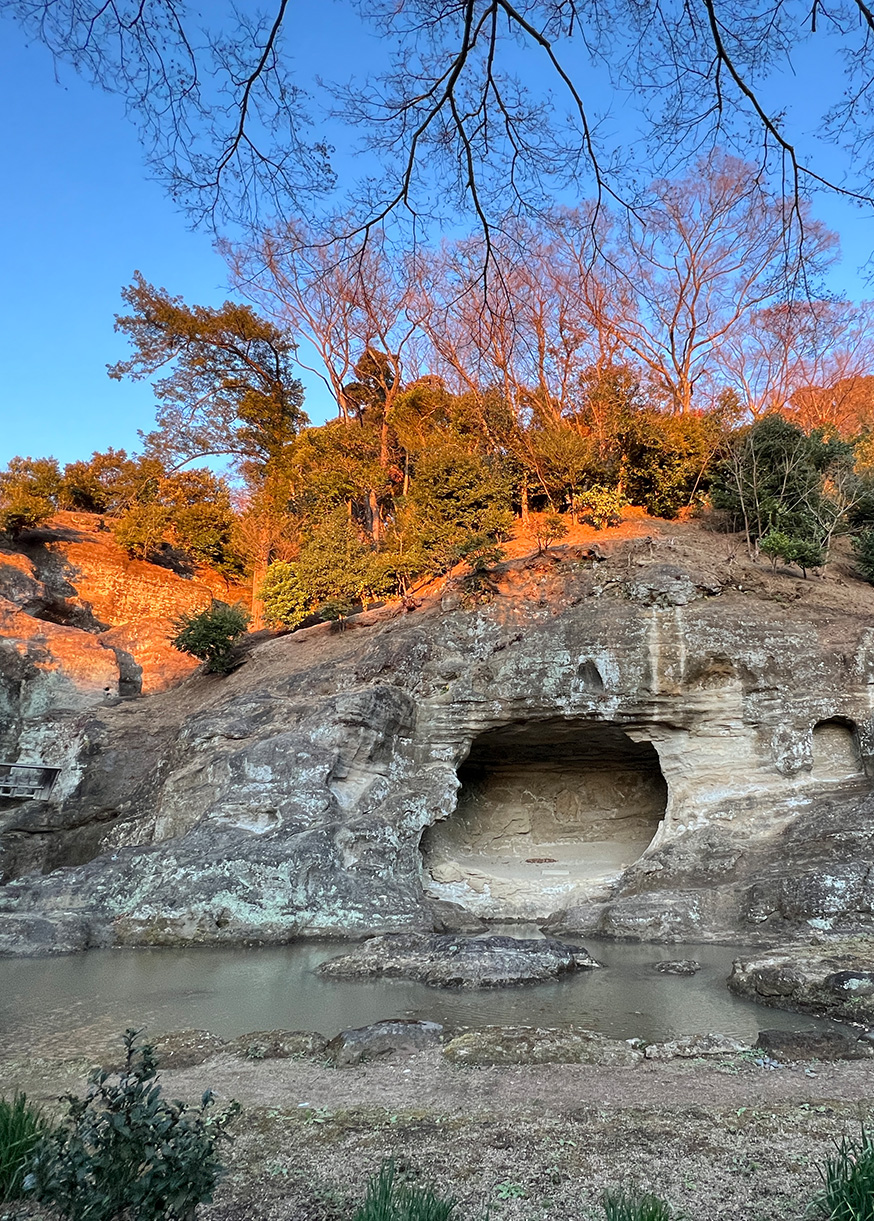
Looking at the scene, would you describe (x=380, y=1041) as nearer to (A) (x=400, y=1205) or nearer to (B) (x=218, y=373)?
(A) (x=400, y=1205)

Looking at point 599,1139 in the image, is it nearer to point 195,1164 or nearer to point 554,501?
point 195,1164

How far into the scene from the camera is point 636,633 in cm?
1498

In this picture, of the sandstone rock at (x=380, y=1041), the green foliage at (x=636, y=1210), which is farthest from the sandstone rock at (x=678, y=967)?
the green foliage at (x=636, y=1210)

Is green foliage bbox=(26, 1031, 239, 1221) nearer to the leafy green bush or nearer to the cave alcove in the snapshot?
the cave alcove

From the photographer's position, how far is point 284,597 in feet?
68.4

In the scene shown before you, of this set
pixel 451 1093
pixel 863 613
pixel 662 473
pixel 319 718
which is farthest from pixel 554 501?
pixel 451 1093

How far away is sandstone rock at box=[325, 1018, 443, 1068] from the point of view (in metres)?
5.86

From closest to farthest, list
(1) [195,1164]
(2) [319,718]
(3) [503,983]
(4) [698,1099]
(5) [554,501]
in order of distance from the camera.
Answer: (1) [195,1164]
(4) [698,1099]
(3) [503,983]
(2) [319,718]
(5) [554,501]

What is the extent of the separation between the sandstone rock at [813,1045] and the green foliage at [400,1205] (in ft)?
12.8

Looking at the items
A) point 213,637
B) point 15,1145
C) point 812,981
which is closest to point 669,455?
point 213,637

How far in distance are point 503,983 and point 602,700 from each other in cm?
722

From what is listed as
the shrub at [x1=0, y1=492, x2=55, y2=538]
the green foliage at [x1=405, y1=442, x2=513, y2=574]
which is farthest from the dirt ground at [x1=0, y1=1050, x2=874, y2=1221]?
the shrub at [x1=0, y1=492, x2=55, y2=538]

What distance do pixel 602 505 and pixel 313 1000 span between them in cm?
1468

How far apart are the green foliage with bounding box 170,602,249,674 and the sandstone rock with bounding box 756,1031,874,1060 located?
16.2 metres
